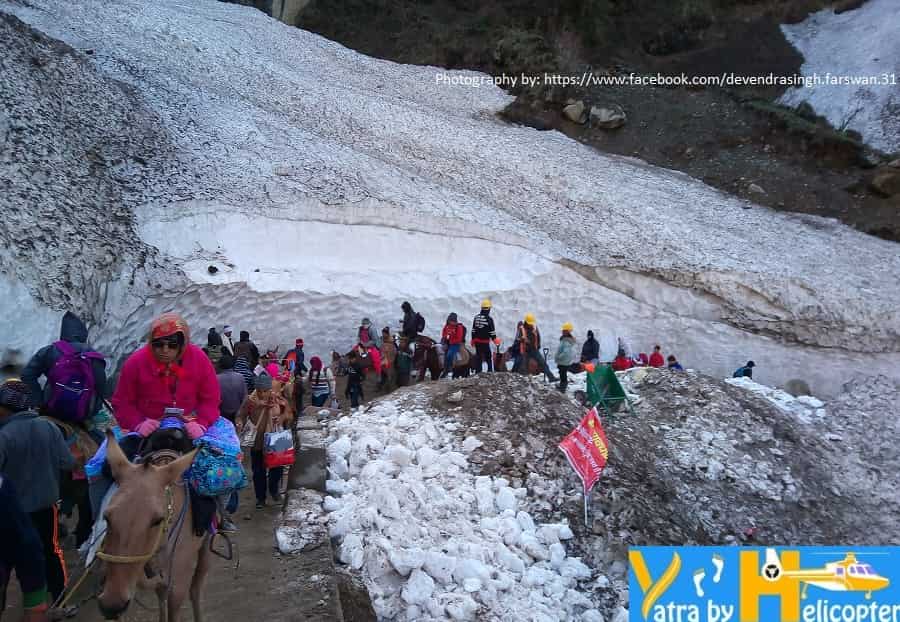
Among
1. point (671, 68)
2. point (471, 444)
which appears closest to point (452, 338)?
point (471, 444)

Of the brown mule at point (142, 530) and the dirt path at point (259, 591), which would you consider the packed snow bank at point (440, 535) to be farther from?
the brown mule at point (142, 530)

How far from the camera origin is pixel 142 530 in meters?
3.40

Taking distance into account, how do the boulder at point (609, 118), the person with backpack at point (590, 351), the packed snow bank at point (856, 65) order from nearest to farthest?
Answer: the person with backpack at point (590, 351)
the packed snow bank at point (856, 65)
the boulder at point (609, 118)

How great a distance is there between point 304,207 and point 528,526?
10.2 m

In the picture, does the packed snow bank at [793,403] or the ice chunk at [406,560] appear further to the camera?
the packed snow bank at [793,403]

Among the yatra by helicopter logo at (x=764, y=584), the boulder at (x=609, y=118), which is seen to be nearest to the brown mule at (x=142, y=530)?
the yatra by helicopter logo at (x=764, y=584)

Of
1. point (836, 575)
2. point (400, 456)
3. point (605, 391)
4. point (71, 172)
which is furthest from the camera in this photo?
point (71, 172)

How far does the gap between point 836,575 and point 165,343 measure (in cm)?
441

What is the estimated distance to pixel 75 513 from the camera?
748 cm

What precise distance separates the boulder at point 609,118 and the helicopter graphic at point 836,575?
21070 mm

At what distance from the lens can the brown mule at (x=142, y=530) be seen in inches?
130

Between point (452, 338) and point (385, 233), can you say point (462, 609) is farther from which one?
point (385, 233)

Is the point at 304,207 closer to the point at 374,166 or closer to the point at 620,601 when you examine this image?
the point at 374,166

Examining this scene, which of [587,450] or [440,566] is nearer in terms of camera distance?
[440,566]
